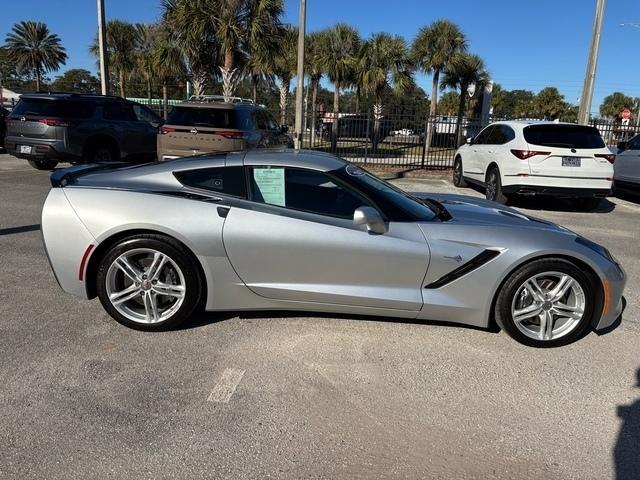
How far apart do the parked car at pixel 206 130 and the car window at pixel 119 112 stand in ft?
9.15

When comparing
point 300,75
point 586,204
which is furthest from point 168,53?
point 586,204

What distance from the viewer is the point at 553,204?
1095 cm

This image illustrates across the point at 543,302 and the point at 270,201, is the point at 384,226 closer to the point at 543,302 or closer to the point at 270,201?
the point at 270,201

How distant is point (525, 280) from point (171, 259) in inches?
97.2

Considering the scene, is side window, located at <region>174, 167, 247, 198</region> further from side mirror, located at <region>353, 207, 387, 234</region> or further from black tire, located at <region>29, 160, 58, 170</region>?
black tire, located at <region>29, 160, 58, 170</region>

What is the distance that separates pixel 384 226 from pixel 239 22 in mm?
17252

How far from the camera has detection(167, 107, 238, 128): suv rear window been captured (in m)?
10.1

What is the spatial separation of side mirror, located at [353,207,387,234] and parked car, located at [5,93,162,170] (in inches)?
391

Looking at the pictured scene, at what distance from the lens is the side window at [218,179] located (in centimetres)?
387

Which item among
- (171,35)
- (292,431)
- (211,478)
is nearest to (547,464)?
(292,431)

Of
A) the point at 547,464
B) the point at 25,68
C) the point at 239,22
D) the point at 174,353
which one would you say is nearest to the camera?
the point at 547,464

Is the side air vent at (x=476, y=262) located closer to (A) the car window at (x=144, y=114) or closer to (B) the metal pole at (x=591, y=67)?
(A) the car window at (x=144, y=114)

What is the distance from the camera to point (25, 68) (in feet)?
205

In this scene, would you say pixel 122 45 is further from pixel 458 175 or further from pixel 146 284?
pixel 146 284
